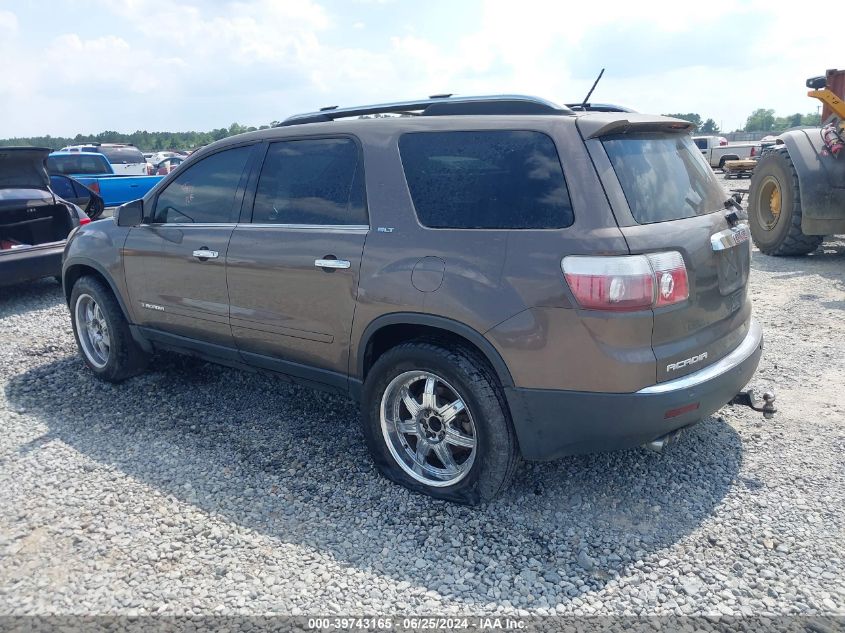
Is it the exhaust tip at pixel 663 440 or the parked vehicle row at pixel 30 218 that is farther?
the parked vehicle row at pixel 30 218

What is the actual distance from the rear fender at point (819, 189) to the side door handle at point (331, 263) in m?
7.22

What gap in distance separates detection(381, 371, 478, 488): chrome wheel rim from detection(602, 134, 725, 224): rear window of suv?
1.26m

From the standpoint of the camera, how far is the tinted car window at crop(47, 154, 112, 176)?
51.6 feet

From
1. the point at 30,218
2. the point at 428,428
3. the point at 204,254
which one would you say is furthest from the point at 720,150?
the point at 428,428

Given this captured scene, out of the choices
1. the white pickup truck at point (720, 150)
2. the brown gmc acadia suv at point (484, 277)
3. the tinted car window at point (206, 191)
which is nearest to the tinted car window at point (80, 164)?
the tinted car window at point (206, 191)

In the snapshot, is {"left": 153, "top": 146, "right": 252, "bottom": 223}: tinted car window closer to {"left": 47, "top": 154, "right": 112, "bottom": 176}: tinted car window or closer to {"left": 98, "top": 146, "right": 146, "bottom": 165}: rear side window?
{"left": 47, "top": 154, "right": 112, "bottom": 176}: tinted car window

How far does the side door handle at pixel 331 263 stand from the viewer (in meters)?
3.51

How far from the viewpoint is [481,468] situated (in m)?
3.21

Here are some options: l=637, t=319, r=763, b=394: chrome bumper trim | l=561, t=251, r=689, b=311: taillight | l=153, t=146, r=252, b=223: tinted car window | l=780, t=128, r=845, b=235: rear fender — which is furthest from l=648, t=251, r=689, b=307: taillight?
l=780, t=128, r=845, b=235: rear fender

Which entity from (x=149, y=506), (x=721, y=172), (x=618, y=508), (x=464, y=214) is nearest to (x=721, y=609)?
(x=618, y=508)

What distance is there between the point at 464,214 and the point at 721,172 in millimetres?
31037

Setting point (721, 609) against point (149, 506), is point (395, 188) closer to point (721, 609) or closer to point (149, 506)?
point (149, 506)

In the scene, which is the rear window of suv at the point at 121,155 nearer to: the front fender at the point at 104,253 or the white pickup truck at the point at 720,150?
the front fender at the point at 104,253

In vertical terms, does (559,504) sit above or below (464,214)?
below
